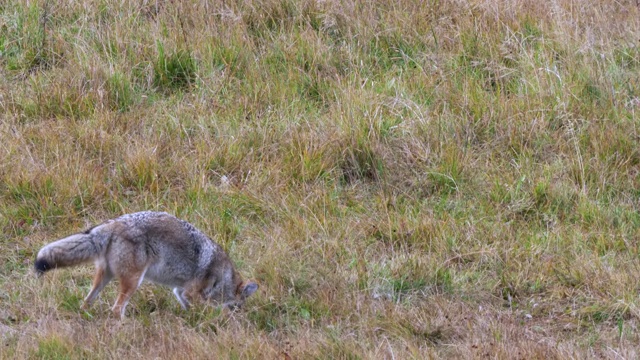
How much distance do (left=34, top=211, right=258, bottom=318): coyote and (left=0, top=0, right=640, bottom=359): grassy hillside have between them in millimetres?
194

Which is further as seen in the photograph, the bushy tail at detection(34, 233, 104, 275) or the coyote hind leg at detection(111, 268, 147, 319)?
the coyote hind leg at detection(111, 268, 147, 319)

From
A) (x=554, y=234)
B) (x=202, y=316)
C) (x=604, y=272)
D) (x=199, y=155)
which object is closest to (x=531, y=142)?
(x=554, y=234)

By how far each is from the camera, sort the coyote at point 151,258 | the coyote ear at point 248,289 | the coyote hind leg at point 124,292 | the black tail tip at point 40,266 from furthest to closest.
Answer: the coyote ear at point 248,289
the coyote hind leg at point 124,292
the coyote at point 151,258
the black tail tip at point 40,266

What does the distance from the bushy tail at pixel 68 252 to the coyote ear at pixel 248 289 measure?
1.00 m

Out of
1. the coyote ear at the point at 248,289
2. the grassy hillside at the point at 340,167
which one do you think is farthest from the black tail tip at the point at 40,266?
the coyote ear at the point at 248,289

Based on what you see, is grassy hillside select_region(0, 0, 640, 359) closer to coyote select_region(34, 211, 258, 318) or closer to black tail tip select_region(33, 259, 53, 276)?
coyote select_region(34, 211, 258, 318)

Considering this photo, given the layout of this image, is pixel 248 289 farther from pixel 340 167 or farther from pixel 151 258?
pixel 340 167

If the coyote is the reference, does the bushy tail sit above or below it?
above

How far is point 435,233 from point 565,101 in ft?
7.21

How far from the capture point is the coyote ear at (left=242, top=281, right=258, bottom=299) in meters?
6.75

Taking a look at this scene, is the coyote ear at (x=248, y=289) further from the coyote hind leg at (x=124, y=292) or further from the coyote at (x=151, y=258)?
the coyote hind leg at (x=124, y=292)

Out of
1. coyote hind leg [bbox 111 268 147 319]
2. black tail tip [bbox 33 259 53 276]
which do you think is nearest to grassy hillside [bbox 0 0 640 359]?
coyote hind leg [bbox 111 268 147 319]

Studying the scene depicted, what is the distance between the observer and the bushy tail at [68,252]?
610 centimetres

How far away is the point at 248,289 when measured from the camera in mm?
6766
